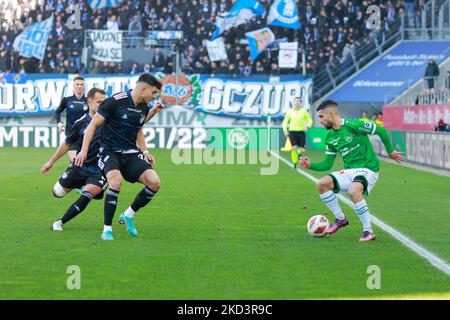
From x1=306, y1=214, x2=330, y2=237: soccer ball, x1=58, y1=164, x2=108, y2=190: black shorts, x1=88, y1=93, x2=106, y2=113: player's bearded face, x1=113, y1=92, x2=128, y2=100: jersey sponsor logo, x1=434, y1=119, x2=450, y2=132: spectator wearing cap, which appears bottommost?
x1=306, y1=214, x2=330, y2=237: soccer ball

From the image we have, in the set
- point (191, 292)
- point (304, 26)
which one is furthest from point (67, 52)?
point (191, 292)

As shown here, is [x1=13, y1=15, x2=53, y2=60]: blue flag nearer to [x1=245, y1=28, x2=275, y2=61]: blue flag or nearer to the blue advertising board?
the blue advertising board

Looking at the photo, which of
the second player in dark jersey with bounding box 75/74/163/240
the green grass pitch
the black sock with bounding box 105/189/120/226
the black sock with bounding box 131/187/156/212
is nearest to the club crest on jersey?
the green grass pitch

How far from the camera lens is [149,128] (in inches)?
1736

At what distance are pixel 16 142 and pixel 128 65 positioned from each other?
614cm

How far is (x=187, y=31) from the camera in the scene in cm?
4434

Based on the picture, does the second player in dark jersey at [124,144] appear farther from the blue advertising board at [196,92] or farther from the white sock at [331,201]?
the blue advertising board at [196,92]

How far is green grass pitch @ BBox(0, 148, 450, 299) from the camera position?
8.86m

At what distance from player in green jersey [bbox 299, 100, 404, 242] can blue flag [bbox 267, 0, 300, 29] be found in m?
30.6

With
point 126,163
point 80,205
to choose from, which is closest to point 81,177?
point 80,205

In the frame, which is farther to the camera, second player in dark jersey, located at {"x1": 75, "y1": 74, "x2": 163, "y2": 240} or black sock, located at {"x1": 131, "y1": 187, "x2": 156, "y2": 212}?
black sock, located at {"x1": 131, "y1": 187, "x2": 156, "y2": 212}

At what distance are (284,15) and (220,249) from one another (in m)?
32.4

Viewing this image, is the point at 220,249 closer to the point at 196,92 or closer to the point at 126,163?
the point at 126,163
